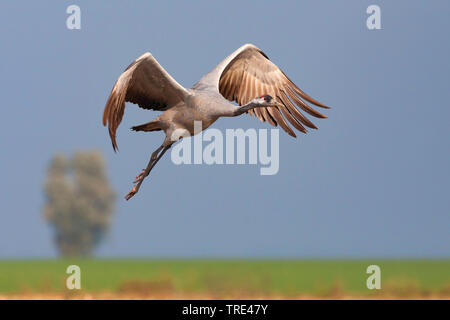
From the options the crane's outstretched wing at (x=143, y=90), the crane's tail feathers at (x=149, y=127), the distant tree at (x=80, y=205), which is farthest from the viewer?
the distant tree at (x=80, y=205)

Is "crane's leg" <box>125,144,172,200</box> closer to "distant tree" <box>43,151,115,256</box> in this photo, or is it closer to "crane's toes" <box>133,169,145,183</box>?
"crane's toes" <box>133,169,145,183</box>

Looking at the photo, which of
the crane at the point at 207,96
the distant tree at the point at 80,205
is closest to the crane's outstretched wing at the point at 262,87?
the crane at the point at 207,96

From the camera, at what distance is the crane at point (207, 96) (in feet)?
36.1

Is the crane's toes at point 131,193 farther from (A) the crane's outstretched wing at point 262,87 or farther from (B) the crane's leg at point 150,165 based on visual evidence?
(A) the crane's outstretched wing at point 262,87

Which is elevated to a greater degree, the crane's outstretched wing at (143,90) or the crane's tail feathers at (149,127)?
the crane's outstretched wing at (143,90)

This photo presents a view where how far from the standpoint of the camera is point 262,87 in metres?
13.3

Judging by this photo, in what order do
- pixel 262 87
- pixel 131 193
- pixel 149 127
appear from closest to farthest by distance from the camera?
pixel 131 193
pixel 149 127
pixel 262 87

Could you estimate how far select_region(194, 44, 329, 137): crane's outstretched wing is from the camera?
1292 cm

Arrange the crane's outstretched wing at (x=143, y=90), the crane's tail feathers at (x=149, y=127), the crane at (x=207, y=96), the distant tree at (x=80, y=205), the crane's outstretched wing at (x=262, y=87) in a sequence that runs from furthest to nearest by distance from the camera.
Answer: the distant tree at (x=80, y=205)
the crane's outstretched wing at (x=262, y=87)
the crane's tail feathers at (x=149, y=127)
the crane at (x=207, y=96)
the crane's outstretched wing at (x=143, y=90)

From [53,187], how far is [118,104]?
41748mm

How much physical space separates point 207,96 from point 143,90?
3.44 feet

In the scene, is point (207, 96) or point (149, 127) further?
point (149, 127)

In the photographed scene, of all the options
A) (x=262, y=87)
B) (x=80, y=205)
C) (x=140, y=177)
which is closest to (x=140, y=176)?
(x=140, y=177)

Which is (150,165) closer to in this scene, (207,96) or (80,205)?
(207,96)
